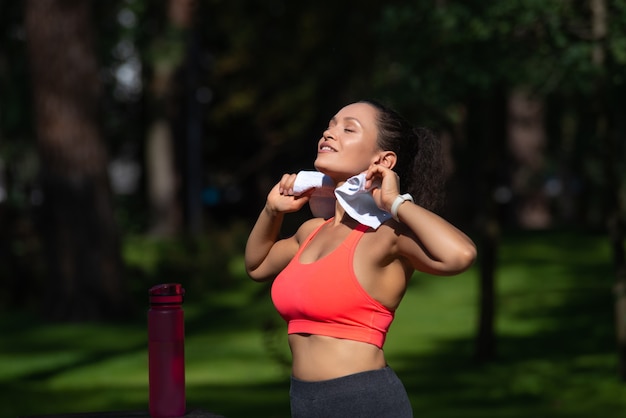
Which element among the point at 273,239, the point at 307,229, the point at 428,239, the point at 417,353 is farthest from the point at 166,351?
the point at 417,353

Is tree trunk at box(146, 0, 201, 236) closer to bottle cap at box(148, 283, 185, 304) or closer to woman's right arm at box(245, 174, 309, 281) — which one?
bottle cap at box(148, 283, 185, 304)

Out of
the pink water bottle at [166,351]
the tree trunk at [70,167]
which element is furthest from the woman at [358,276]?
the tree trunk at [70,167]

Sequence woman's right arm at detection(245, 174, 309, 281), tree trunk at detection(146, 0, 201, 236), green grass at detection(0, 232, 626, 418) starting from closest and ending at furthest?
woman's right arm at detection(245, 174, 309, 281), green grass at detection(0, 232, 626, 418), tree trunk at detection(146, 0, 201, 236)

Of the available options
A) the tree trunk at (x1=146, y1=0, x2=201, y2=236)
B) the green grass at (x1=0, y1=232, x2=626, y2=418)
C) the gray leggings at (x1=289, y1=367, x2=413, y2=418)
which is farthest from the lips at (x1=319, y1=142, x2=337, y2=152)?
the tree trunk at (x1=146, y1=0, x2=201, y2=236)

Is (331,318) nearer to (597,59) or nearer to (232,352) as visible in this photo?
(597,59)

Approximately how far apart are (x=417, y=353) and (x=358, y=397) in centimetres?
1128

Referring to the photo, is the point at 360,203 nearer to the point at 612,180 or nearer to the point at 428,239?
the point at 428,239

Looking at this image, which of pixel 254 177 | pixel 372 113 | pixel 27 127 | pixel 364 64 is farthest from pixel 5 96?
pixel 372 113

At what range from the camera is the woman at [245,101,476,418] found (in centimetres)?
360

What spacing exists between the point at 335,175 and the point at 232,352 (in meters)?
11.4

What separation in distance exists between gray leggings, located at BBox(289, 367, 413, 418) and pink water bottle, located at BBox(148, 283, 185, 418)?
127 centimetres

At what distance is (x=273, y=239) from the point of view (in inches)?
165

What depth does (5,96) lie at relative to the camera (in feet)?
85.8

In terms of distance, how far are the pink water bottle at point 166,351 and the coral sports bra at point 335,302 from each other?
1.23 m
